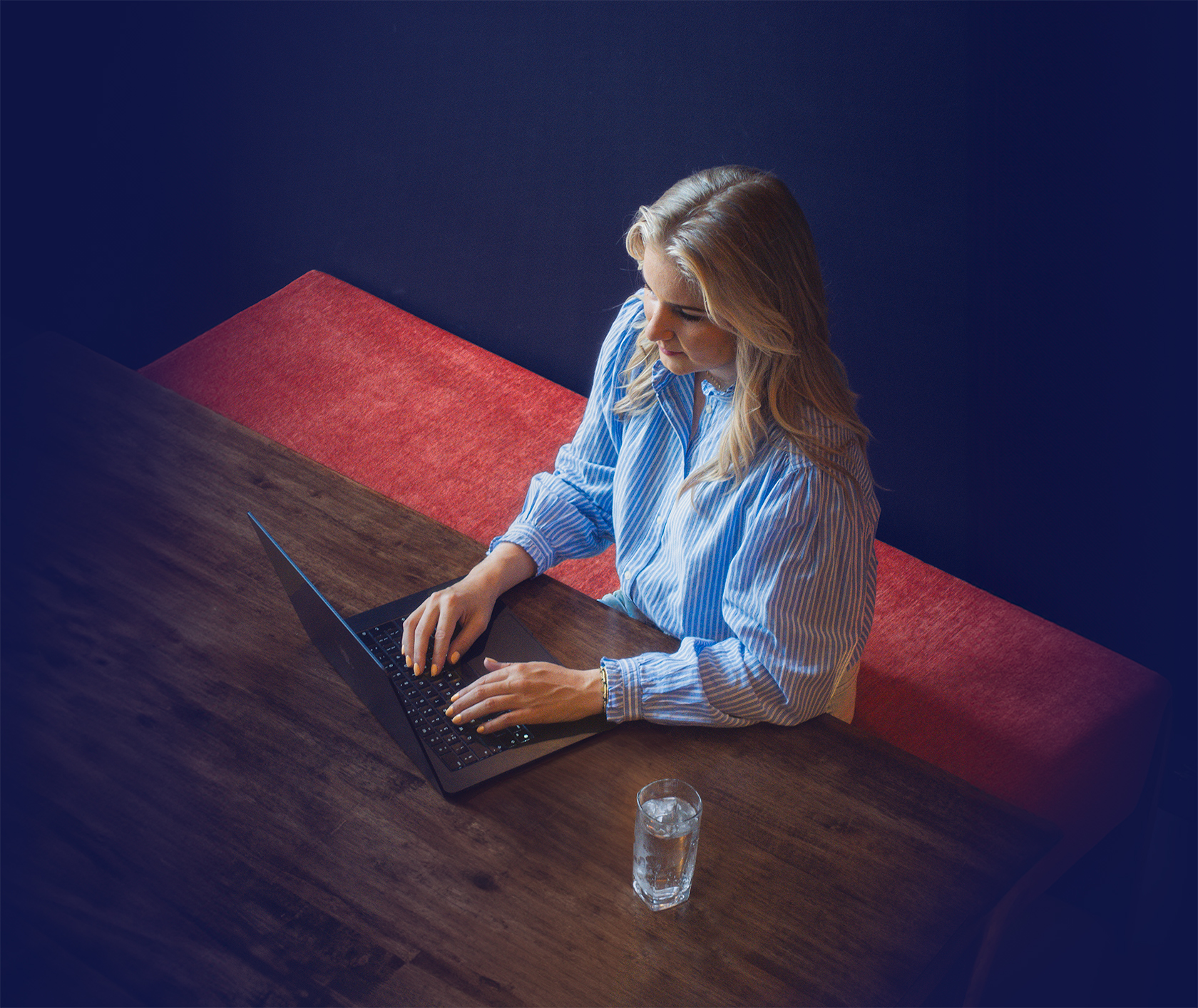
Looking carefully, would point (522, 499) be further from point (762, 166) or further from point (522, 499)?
point (762, 166)

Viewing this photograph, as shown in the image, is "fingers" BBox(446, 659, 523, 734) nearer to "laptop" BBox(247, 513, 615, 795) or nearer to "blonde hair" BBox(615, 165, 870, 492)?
"laptop" BBox(247, 513, 615, 795)

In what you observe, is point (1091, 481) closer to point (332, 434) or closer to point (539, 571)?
point (539, 571)

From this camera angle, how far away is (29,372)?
1.81 metres

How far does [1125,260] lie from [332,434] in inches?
68.2

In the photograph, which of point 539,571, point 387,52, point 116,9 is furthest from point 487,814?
point 116,9

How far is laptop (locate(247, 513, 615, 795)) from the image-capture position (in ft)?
4.03

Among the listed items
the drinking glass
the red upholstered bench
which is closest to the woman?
the drinking glass

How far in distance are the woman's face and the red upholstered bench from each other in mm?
597

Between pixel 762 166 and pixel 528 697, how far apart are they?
1.48m

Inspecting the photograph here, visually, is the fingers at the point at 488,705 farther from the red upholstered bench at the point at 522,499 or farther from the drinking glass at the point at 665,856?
the red upholstered bench at the point at 522,499

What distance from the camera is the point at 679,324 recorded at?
1.37 metres

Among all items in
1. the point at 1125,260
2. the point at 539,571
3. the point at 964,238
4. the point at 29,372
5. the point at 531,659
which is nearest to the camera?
the point at 531,659

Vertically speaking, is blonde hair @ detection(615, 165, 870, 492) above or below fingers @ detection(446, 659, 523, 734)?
above

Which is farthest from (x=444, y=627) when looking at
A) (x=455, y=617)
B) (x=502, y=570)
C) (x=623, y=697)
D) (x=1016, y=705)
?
(x=1016, y=705)
